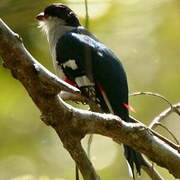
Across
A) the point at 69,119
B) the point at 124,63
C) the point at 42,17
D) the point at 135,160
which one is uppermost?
the point at 69,119

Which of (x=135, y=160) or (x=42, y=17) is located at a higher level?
(x=42, y=17)

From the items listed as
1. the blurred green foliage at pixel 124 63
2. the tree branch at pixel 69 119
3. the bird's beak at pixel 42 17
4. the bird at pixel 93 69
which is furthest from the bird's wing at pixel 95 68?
the tree branch at pixel 69 119

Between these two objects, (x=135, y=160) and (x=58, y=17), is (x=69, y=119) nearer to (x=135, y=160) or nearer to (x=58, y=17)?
(x=135, y=160)

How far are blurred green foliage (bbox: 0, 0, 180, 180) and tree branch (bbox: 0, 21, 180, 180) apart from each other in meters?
0.12

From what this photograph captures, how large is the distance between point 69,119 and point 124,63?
1068 mm

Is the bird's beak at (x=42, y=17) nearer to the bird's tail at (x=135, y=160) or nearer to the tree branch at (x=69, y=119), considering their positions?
the bird's tail at (x=135, y=160)

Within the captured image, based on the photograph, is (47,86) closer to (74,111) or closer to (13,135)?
(74,111)

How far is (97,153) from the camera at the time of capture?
290 cm

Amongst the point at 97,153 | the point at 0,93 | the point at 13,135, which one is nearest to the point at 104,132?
the point at 0,93

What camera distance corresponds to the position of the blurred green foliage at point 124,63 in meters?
1.70

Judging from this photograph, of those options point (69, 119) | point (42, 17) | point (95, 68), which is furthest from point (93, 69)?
point (69, 119)

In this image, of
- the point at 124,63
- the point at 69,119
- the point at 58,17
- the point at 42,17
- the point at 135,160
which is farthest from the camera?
the point at 58,17

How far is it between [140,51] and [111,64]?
2.80 feet

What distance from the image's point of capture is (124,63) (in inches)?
108
